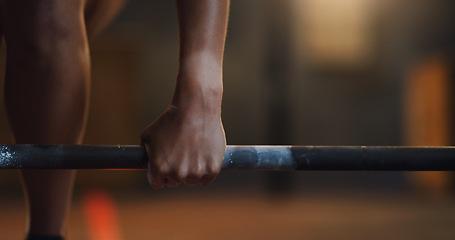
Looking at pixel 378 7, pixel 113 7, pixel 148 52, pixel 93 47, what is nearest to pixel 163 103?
pixel 148 52

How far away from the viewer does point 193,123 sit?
1.96 ft

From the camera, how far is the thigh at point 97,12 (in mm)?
884

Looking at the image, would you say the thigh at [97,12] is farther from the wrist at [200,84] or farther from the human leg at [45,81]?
the wrist at [200,84]

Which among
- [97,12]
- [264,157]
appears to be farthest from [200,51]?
[97,12]

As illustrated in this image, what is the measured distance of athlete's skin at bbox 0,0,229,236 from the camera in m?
0.59

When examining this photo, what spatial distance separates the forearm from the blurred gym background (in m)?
2.30

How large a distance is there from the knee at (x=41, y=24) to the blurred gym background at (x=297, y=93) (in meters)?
2.26

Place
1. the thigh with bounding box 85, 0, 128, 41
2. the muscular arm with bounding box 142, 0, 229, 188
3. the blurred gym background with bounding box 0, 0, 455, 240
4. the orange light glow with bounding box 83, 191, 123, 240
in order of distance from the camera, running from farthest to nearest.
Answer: the blurred gym background with bounding box 0, 0, 455, 240 → the orange light glow with bounding box 83, 191, 123, 240 → the thigh with bounding box 85, 0, 128, 41 → the muscular arm with bounding box 142, 0, 229, 188

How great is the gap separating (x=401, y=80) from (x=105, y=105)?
2483 mm

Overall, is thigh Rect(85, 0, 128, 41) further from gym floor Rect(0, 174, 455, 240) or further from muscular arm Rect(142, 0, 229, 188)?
gym floor Rect(0, 174, 455, 240)

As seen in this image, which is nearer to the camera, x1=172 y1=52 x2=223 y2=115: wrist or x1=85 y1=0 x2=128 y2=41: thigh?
x1=172 y1=52 x2=223 y2=115: wrist

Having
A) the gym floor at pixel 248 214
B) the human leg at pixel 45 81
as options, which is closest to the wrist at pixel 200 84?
the human leg at pixel 45 81

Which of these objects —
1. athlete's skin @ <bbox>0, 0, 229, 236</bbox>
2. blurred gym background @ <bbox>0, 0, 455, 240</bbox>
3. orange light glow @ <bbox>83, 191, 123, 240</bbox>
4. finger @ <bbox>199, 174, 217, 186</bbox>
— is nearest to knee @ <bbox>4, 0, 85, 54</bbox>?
athlete's skin @ <bbox>0, 0, 229, 236</bbox>

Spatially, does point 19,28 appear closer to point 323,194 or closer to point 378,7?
point 323,194
